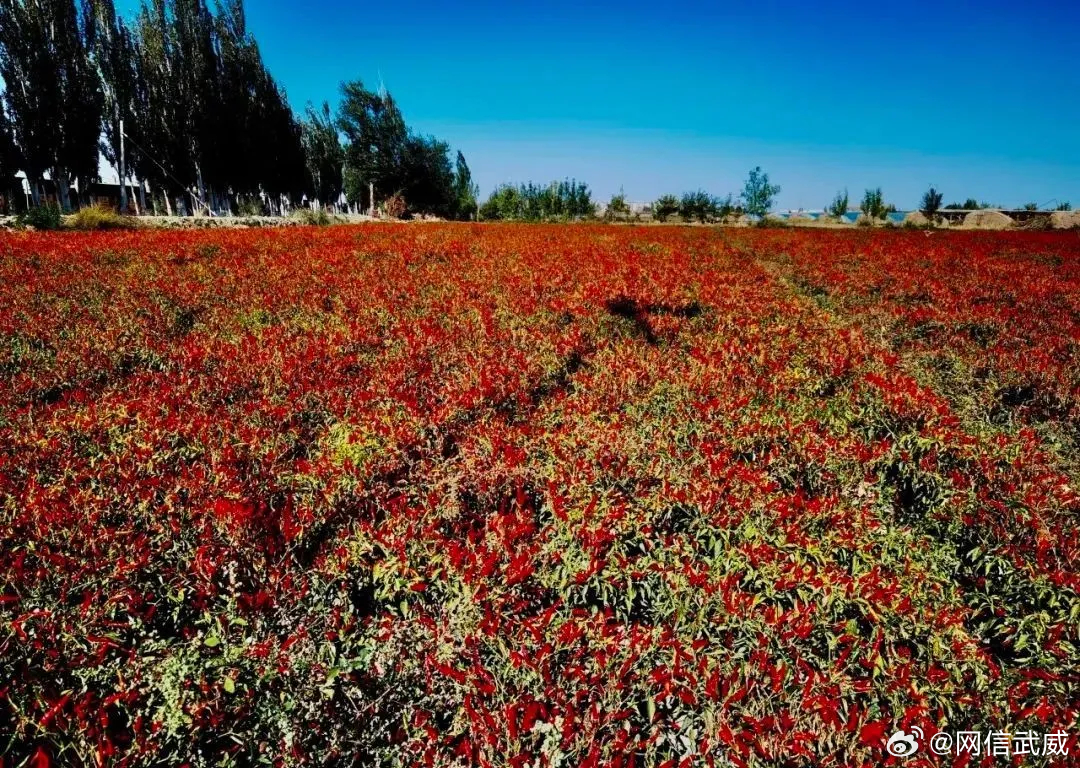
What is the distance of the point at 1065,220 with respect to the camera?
1601 inches

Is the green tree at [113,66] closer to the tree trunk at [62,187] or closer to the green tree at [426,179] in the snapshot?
the tree trunk at [62,187]

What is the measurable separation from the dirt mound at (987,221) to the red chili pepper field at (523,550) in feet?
156

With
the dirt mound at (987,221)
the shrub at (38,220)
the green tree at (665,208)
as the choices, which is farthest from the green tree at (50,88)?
the dirt mound at (987,221)

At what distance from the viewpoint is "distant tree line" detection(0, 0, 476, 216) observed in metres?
30.8

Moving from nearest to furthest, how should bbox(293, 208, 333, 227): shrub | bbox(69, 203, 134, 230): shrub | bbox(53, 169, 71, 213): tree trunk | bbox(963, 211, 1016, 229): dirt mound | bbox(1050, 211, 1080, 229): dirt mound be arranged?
1. bbox(69, 203, 134, 230): shrub
2. bbox(293, 208, 333, 227): shrub
3. bbox(53, 169, 71, 213): tree trunk
4. bbox(1050, 211, 1080, 229): dirt mound
5. bbox(963, 211, 1016, 229): dirt mound

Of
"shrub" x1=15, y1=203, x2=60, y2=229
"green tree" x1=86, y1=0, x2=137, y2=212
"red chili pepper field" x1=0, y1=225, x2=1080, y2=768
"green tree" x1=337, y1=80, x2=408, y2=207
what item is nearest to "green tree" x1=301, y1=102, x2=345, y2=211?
"green tree" x1=337, y1=80, x2=408, y2=207

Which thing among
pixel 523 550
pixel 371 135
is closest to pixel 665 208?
pixel 371 135

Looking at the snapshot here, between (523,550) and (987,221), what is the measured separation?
57708 millimetres

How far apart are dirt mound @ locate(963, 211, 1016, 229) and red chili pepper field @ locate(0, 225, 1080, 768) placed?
156 feet

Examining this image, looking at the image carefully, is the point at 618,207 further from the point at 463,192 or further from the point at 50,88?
the point at 50,88

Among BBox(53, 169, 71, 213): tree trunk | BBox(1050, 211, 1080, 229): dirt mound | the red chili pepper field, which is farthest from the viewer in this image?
BBox(1050, 211, 1080, 229): dirt mound

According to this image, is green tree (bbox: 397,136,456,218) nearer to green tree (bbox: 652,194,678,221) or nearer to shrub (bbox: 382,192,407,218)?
shrub (bbox: 382,192,407,218)

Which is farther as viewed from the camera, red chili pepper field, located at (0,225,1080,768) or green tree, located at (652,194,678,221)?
green tree, located at (652,194,678,221)

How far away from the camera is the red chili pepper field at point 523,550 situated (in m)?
2.38
